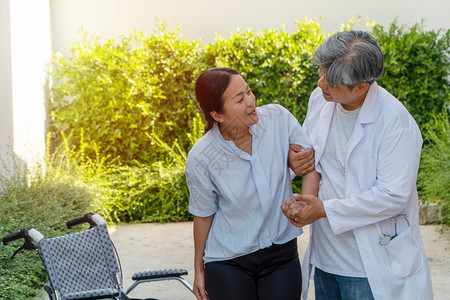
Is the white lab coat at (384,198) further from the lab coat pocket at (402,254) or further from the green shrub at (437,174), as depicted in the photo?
the green shrub at (437,174)

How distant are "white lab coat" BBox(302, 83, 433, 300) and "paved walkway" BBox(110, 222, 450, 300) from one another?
2.52 m

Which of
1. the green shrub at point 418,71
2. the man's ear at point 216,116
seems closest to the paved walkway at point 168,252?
the green shrub at point 418,71

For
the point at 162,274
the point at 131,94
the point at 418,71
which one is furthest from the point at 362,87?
the point at 131,94

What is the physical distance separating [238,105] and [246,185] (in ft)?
1.06

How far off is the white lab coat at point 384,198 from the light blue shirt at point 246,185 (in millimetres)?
286

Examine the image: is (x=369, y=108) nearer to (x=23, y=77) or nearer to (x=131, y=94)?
(x=131, y=94)

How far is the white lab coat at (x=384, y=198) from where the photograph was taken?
8.64 feet

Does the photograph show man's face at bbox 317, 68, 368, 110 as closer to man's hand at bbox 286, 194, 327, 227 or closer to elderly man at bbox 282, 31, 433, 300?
elderly man at bbox 282, 31, 433, 300

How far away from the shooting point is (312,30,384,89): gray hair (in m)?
2.56

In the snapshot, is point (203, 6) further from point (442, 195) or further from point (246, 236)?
point (246, 236)

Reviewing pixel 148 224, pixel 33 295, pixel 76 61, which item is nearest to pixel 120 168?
pixel 148 224

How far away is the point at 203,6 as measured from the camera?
945cm

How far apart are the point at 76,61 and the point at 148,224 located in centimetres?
238

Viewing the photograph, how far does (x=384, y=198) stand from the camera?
263cm
